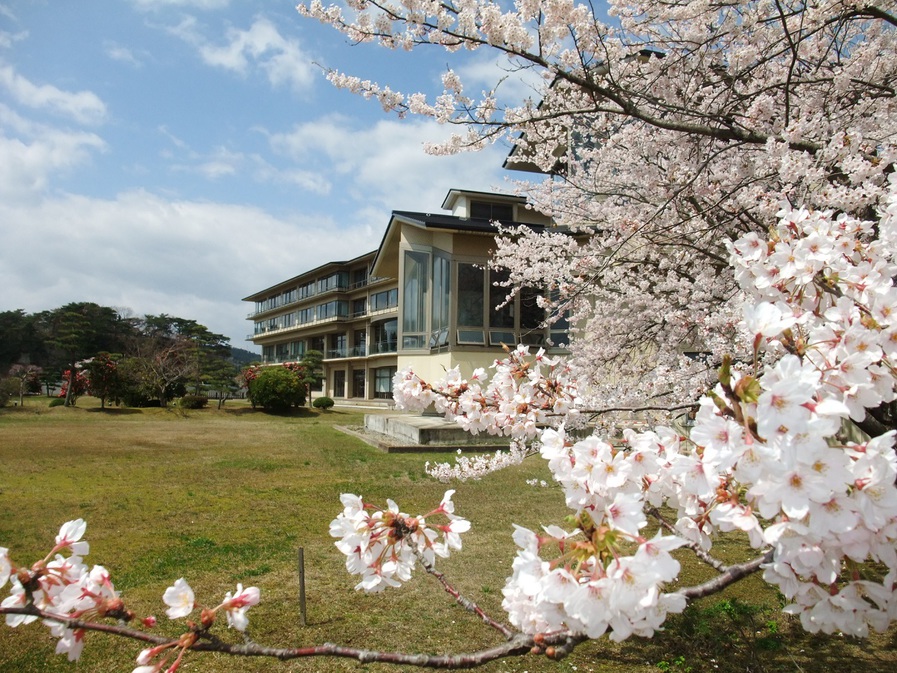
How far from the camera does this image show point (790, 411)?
956 mm

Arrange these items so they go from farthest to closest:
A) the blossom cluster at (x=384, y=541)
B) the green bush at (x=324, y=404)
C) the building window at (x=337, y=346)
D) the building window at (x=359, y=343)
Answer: the building window at (x=337, y=346), the building window at (x=359, y=343), the green bush at (x=324, y=404), the blossom cluster at (x=384, y=541)

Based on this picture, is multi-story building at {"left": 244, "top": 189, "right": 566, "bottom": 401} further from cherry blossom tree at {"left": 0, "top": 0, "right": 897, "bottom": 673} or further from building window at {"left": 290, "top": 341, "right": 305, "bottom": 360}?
building window at {"left": 290, "top": 341, "right": 305, "bottom": 360}

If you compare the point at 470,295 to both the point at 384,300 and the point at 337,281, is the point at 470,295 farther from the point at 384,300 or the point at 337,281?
the point at 337,281

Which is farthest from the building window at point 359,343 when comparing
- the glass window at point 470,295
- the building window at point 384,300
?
the glass window at point 470,295

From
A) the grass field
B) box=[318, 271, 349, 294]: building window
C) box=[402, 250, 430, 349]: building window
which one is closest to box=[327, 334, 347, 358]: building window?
box=[318, 271, 349, 294]: building window

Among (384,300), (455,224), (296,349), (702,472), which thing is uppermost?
(384,300)

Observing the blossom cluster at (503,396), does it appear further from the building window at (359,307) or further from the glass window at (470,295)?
the building window at (359,307)

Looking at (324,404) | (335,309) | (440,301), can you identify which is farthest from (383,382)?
(440,301)

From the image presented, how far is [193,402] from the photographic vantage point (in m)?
28.5

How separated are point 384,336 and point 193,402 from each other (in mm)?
13367

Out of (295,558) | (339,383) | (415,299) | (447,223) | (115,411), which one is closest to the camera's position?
Result: (295,558)

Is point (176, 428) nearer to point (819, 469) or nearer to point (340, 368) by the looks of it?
point (819, 469)

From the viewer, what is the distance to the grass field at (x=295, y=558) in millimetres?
3717

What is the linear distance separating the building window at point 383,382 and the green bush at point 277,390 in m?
8.83
